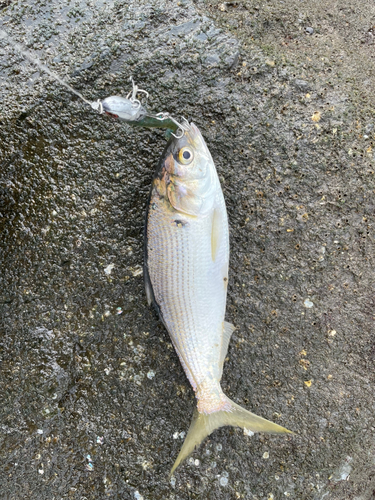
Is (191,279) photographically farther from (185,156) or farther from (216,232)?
(185,156)

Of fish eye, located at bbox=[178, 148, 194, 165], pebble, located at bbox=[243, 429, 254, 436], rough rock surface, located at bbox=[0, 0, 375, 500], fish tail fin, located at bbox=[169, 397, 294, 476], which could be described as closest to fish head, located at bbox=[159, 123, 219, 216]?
fish eye, located at bbox=[178, 148, 194, 165]

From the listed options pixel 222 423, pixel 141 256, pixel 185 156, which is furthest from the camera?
pixel 141 256

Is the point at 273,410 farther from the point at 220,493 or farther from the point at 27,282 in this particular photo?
the point at 27,282

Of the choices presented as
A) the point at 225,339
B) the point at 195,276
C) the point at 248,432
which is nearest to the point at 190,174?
the point at 195,276

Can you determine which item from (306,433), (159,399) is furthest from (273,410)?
(159,399)

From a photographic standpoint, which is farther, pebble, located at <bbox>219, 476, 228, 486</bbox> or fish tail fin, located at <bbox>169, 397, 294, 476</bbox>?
pebble, located at <bbox>219, 476, 228, 486</bbox>

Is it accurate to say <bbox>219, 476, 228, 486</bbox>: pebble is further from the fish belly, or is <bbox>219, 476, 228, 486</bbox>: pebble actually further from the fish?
the fish belly
